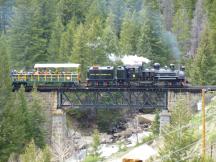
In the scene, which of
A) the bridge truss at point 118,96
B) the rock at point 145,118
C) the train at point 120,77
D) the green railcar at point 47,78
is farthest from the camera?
the rock at point 145,118

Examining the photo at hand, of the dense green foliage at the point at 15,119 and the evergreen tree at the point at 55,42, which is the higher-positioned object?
the evergreen tree at the point at 55,42

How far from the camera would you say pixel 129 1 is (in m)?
107

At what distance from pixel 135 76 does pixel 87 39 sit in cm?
1535

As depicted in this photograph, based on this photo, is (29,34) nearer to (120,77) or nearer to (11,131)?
(120,77)

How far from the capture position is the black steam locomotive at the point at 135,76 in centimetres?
6347

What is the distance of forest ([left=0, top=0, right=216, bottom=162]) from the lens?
58781 mm

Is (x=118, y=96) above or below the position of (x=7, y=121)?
above

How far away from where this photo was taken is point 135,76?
63875mm

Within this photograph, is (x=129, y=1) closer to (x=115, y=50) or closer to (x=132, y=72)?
(x=115, y=50)

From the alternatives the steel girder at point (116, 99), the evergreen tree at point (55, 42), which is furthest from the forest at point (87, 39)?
the steel girder at point (116, 99)

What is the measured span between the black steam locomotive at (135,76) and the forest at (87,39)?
6.42 meters

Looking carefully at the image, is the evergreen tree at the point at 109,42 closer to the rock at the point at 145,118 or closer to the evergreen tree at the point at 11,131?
the rock at the point at 145,118

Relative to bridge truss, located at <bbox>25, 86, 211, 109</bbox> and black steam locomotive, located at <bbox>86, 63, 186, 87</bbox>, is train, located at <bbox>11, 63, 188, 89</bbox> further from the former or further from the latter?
bridge truss, located at <bbox>25, 86, 211, 109</bbox>

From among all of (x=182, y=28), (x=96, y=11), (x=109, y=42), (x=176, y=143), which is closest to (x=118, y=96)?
(x=109, y=42)
